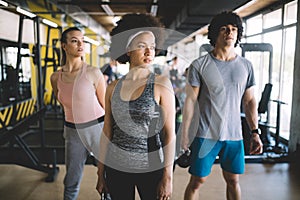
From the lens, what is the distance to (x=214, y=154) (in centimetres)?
149

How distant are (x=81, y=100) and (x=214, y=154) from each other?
76 cm

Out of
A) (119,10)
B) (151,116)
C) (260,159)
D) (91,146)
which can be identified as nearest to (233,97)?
(151,116)

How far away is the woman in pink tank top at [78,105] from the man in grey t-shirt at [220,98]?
0.49m

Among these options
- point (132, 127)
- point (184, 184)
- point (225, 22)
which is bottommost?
point (184, 184)

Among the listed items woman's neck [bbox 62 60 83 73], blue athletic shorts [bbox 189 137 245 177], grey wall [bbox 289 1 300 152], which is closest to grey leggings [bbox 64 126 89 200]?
woman's neck [bbox 62 60 83 73]

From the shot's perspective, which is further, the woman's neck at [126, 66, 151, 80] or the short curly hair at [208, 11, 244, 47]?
the short curly hair at [208, 11, 244, 47]

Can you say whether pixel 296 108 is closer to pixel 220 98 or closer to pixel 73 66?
pixel 220 98

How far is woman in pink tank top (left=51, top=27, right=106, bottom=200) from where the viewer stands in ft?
5.12

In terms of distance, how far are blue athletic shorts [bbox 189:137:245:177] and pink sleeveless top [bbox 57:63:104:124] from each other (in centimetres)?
57

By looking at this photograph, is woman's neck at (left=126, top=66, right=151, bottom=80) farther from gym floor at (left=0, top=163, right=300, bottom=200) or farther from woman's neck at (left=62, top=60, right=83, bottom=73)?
gym floor at (left=0, top=163, right=300, bottom=200)

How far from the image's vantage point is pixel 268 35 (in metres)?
4.52

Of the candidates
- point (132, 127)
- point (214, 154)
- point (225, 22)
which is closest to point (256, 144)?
point (214, 154)

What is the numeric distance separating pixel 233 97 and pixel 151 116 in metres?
0.59

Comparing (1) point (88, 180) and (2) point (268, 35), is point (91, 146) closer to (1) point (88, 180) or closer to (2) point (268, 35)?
Answer: (1) point (88, 180)
